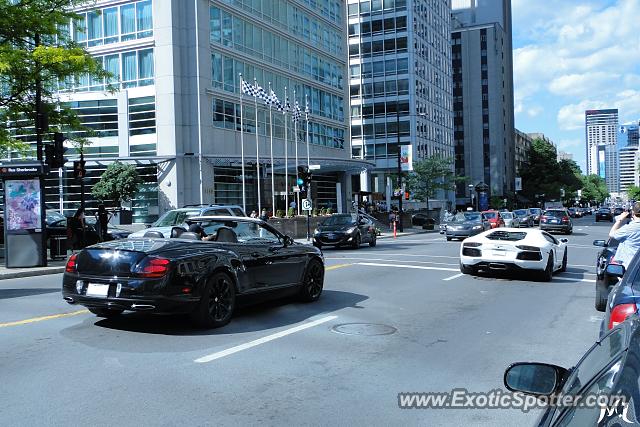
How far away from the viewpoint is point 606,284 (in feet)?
29.1

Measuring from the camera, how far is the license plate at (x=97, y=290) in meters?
7.35

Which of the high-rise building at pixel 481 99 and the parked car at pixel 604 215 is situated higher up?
the high-rise building at pixel 481 99

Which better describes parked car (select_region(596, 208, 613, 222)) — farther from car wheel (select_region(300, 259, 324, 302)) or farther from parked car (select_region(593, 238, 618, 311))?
car wheel (select_region(300, 259, 324, 302))

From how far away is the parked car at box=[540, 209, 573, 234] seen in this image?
35.8 m

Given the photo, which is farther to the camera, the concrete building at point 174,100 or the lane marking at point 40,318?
the concrete building at point 174,100

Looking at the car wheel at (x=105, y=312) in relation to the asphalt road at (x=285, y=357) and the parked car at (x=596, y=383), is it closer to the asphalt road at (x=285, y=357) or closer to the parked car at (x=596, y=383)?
the asphalt road at (x=285, y=357)

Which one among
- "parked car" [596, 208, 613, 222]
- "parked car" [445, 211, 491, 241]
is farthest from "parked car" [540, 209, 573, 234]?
"parked car" [596, 208, 613, 222]

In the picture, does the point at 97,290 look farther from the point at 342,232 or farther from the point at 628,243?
the point at 342,232

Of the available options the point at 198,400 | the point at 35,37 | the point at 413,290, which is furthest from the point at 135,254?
the point at 35,37

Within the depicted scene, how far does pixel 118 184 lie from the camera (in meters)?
37.1

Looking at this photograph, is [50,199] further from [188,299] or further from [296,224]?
[188,299]

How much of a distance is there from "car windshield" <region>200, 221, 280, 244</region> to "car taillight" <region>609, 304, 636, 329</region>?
5.94 m

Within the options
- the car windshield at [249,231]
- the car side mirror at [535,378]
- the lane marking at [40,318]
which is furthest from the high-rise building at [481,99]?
the car side mirror at [535,378]

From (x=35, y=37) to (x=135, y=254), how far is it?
15542 millimetres
